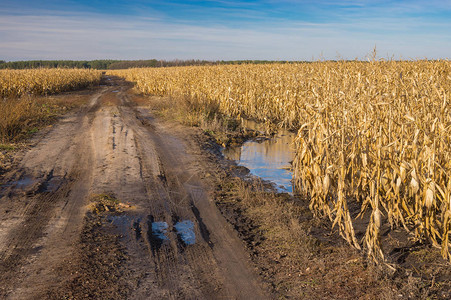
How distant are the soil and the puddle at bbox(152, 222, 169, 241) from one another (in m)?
0.01

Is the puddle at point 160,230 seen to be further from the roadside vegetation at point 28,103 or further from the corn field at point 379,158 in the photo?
the roadside vegetation at point 28,103

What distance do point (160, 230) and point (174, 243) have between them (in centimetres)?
53

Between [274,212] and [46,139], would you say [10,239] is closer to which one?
[274,212]

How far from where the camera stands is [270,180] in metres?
8.14

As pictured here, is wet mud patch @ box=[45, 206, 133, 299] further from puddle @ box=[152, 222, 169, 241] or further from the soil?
puddle @ box=[152, 222, 169, 241]

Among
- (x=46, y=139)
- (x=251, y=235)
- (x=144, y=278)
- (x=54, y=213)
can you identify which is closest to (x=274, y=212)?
(x=251, y=235)

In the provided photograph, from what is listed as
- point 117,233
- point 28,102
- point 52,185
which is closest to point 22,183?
point 52,185

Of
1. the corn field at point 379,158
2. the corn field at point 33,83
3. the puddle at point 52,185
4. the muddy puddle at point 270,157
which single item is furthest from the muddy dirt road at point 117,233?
the corn field at point 33,83

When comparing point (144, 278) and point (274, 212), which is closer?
point (144, 278)

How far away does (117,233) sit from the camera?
5.19 metres

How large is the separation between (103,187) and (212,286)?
3.95m

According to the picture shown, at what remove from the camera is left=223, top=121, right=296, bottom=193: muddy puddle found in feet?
27.4

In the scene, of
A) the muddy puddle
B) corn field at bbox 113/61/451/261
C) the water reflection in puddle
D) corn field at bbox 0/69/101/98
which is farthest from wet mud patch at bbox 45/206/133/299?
corn field at bbox 0/69/101/98

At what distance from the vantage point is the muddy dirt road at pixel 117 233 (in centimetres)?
390
